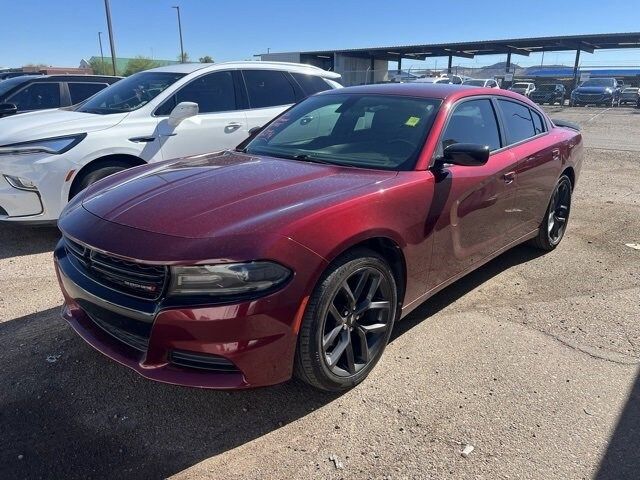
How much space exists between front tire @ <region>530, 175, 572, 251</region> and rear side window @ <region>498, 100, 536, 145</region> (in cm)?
73

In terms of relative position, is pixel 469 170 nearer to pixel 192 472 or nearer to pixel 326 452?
pixel 326 452

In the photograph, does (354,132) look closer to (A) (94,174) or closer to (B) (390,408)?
(B) (390,408)

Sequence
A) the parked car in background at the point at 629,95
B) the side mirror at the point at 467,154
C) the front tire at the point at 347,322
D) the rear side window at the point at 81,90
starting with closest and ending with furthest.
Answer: the front tire at the point at 347,322 → the side mirror at the point at 467,154 → the rear side window at the point at 81,90 → the parked car in background at the point at 629,95

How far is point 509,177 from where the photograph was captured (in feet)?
12.8

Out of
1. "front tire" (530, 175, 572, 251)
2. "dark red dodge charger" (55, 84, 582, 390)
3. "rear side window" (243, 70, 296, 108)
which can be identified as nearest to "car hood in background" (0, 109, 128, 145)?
"rear side window" (243, 70, 296, 108)

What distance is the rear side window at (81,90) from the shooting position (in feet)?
30.1

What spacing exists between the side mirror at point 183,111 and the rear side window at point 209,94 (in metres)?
0.31

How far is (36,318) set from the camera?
359 centimetres

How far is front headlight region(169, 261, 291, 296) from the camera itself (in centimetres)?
222

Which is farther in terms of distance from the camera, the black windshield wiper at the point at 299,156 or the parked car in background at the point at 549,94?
the parked car in background at the point at 549,94

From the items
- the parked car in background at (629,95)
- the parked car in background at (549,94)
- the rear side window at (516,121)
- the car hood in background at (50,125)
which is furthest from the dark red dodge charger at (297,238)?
the parked car in background at (629,95)

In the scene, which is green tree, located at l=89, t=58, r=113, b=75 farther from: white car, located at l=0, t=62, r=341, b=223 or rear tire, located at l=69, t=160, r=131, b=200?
rear tire, located at l=69, t=160, r=131, b=200

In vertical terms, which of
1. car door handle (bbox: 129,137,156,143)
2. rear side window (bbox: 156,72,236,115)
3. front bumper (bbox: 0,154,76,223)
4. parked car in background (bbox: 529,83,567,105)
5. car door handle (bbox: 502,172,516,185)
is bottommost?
parked car in background (bbox: 529,83,567,105)

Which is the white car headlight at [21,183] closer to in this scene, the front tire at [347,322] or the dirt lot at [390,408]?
the dirt lot at [390,408]
